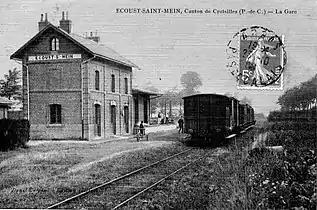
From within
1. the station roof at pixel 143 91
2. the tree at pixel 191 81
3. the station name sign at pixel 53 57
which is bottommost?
the station roof at pixel 143 91

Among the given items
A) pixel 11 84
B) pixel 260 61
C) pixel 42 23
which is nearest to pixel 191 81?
pixel 260 61

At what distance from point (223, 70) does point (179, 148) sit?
2.06 meters

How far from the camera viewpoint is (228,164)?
12.2 ft

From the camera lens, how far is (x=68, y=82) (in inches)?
139

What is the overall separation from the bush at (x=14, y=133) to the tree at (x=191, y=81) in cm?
144

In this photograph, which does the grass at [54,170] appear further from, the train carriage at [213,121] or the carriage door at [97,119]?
Result: the train carriage at [213,121]

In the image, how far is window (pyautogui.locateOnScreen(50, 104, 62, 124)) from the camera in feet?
11.2

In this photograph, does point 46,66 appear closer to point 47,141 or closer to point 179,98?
point 47,141

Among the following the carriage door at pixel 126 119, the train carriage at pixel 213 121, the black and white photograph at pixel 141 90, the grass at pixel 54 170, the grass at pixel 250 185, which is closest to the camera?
the grass at pixel 250 185

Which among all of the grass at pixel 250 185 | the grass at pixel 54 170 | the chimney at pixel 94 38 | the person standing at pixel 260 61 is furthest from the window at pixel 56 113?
the person standing at pixel 260 61

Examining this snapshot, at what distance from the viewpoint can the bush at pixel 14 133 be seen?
11.4ft

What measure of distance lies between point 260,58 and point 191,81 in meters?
0.60

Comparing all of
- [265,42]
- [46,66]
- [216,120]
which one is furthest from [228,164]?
[216,120]

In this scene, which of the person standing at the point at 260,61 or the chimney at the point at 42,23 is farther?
the chimney at the point at 42,23
